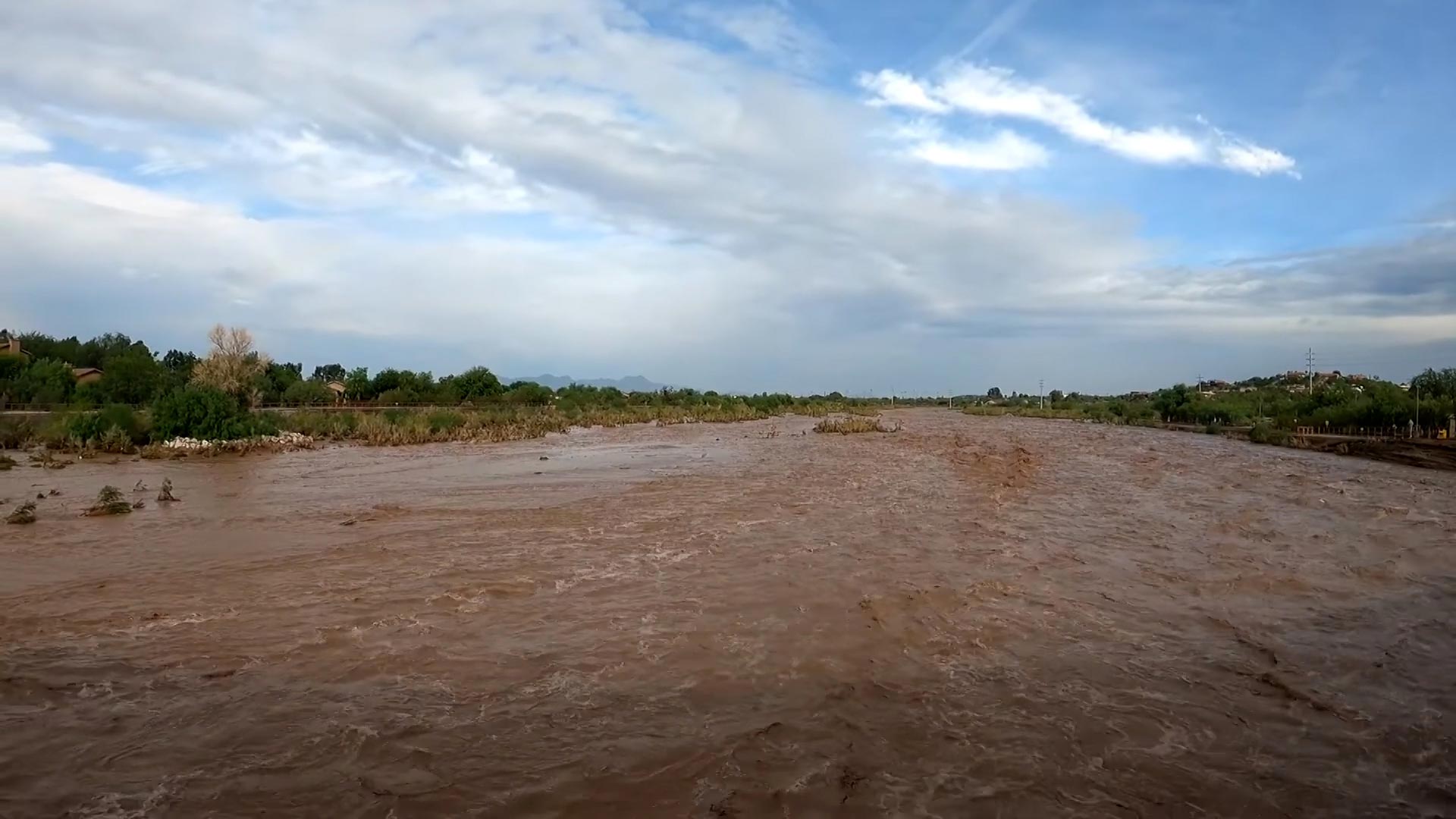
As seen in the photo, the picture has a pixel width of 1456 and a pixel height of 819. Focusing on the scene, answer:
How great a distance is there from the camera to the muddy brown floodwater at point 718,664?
338 centimetres

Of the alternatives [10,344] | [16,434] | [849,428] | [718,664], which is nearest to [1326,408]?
[849,428]

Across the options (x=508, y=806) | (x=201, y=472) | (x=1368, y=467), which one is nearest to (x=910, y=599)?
(x=508, y=806)

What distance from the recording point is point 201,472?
15.5 m

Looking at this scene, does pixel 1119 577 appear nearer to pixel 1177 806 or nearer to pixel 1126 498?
pixel 1177 806

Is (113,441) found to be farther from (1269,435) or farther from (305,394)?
(1269,435)

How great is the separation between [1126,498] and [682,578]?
9.81 m

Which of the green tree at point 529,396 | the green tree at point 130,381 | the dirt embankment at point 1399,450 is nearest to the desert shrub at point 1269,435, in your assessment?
the dirt embankment at point 1399,450

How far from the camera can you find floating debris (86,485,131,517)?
10.2m

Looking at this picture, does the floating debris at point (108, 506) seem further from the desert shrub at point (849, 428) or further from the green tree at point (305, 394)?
the green tree at point (305, 394)

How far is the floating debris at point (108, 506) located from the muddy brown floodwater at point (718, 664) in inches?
Result: 10.3

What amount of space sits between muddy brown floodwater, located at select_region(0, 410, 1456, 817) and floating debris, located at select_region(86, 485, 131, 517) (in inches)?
10.3

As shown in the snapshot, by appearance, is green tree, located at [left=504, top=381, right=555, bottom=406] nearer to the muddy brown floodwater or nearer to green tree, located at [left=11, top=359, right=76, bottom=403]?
green tree, located at [left=11, top=359, right=76, bottom=403]

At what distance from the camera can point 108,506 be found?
10211mm

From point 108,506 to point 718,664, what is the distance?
9.71 m
